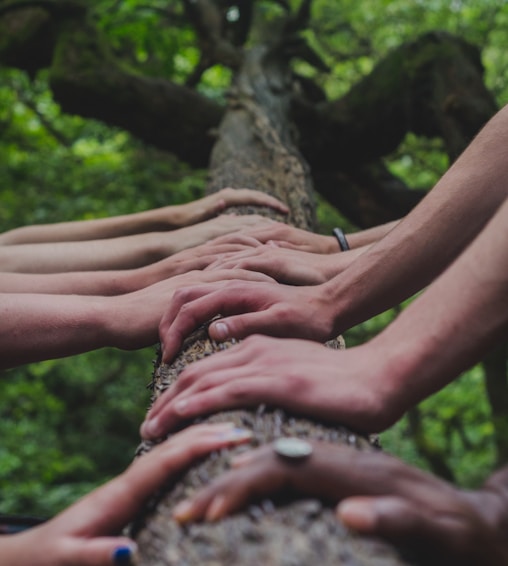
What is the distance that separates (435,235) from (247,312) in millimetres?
548

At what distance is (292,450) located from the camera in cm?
99

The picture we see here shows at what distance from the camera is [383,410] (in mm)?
1204

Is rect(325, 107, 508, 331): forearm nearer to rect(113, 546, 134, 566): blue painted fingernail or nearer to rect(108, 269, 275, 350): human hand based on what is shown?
rect(108, 269, 275, 350): human hand

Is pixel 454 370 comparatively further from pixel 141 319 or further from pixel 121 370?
pixel 121 370

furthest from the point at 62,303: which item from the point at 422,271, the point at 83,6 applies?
the point at 83,6

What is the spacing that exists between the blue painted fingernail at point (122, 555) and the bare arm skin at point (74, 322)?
41.6 inches

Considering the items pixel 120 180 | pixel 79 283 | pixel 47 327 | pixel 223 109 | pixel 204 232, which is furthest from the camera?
pixel 120 180

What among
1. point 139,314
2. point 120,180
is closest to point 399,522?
point 139,314

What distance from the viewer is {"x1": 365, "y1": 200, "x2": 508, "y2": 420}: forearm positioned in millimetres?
1209

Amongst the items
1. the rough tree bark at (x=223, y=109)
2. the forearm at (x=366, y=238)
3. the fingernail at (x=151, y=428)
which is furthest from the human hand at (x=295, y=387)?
the rough tree bark at (x=223, y=109)

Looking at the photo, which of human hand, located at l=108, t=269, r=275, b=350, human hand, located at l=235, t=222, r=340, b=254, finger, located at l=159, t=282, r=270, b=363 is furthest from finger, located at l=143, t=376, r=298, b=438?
human hand, located at l=235, t=222, r=340, b=254

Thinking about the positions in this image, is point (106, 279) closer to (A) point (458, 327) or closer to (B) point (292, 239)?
(B) point (292, 239)

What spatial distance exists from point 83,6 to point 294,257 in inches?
177

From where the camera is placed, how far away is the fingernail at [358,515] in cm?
90
